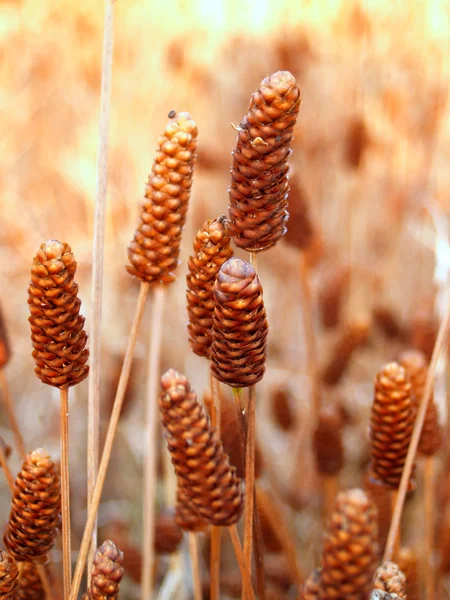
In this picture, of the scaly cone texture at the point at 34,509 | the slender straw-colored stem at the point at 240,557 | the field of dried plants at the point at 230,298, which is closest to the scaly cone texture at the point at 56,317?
the field of dried plants at the point at 230,298

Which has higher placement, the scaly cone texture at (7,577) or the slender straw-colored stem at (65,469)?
the slender straw-colored stem at (65,469)

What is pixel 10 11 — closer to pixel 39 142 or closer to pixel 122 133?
pixel 39 142

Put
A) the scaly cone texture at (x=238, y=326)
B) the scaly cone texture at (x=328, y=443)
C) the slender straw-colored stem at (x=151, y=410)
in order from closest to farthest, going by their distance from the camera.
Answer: the scaly cone texture at (x=238, y=326) → the slender straw-colored stem at (x=151, y=410) → the scaly cone texture at (x=328, y=443)

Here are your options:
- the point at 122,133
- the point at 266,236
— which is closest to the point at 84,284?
the point at 122,133

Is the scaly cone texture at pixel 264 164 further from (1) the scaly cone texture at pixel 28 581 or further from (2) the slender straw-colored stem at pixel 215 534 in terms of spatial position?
(1) the scaly cone texture at pixel 28 581

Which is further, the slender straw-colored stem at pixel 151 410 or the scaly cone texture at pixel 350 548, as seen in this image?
the slender straw-colored stem at pixel 151 410

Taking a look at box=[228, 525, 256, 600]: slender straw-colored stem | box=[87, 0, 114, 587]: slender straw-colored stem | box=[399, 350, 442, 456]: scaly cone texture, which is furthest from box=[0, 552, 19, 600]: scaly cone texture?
box=[399, 350, 442, 456]: scaly cone texture

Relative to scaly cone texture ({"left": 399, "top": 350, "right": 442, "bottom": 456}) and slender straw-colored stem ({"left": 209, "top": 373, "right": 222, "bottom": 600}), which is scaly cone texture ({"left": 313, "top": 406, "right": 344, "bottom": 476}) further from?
slender straw-colored stem ({"left": 209, "top": 373, "right": 222, "bottom": 600})
